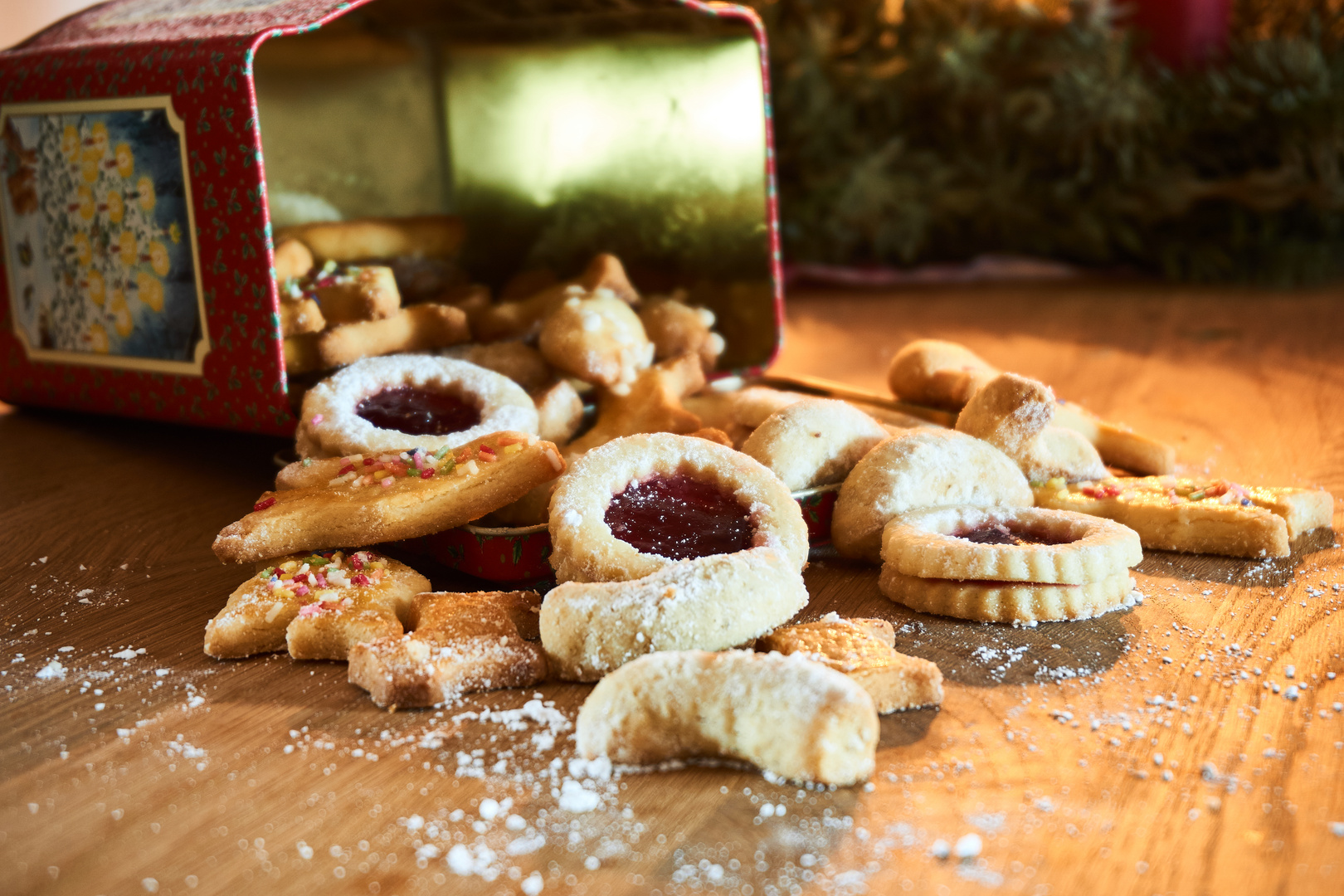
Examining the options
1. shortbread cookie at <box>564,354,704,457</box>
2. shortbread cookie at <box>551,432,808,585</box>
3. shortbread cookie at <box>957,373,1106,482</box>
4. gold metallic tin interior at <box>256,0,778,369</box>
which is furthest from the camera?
gold metallic tin interior at <box>256,0,778,369</box>

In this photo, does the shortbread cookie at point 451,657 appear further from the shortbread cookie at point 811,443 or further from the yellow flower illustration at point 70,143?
the yellow flower illustration at point 70,143

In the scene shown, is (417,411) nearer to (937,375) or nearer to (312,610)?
(312,610)

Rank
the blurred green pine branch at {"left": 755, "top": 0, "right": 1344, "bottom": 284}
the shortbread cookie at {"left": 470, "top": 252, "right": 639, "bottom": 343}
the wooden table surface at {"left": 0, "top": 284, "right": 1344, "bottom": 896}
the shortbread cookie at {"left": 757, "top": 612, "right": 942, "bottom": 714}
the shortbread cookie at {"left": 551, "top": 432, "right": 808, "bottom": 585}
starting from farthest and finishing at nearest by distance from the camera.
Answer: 1. the blurred green pine branch at {"left": 755, "top": 0, "right": 1344, "bottom": 284}
2. the shortbread cookie at {"left": 470, "top": 252, "right": 639, "bottom": 343}
3. the shortbread cookie at {"left": 551, "top": 432, "right": 808, "bottom": 585}
4. the shortbread cookie at {"left": 757, "top": 612, "right": 942, "bottom": 714}
5. the wooden table surface at {"left": 0, "top": 284, "right": 1344, "bottom": 896}

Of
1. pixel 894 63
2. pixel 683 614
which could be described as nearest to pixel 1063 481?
pixel 683 614

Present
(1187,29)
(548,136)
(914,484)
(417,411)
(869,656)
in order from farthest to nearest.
Answer: 1. (1187,29)
2. (548,136)
3. (417,411)
4. (914,484)
5. (869,656)

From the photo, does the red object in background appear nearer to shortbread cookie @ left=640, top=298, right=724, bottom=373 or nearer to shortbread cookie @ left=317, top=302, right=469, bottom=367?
shortbread cookie @ left=640, top=298, right=724, bottom=373

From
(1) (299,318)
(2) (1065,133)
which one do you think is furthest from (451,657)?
(2) (1065,133)

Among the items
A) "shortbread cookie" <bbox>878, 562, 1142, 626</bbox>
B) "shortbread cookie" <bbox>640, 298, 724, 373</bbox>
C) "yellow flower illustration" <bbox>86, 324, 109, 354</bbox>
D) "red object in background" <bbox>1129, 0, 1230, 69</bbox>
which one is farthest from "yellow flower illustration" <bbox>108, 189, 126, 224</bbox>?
"red object in background" <bbox>1129, 0, 1230, 69</bbox>
